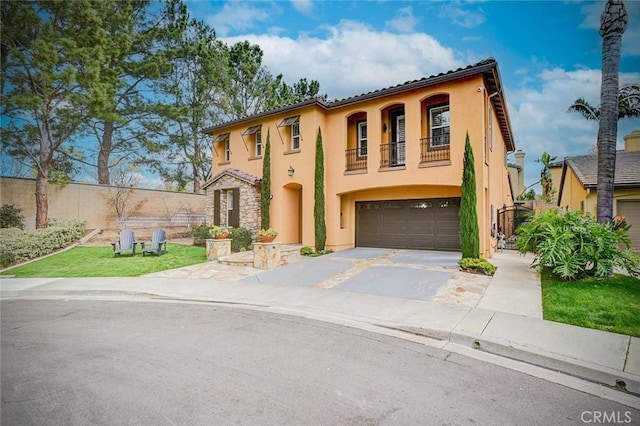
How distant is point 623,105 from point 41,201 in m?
32.3

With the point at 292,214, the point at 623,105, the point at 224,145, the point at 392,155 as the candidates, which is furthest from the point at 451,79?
the point at 623,105

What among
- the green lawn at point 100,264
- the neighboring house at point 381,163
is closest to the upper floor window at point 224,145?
the neighboring house at point 381,163

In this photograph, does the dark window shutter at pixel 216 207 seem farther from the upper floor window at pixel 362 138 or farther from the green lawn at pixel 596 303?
the green lawn at pixel 596 303

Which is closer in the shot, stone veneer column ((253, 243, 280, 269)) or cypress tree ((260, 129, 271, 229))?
stone veneer column ((253, 243, 280, 269))

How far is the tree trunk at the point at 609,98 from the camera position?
7.23 meters

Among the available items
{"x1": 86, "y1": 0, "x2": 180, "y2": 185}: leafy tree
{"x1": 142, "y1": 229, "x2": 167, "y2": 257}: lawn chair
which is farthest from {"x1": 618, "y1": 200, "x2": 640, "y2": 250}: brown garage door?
{"x1": 86, "y1": 0, "x2": 180, "y2": 185}: leafy tree

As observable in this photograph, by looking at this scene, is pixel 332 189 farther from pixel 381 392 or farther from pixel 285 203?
pixel 381 392

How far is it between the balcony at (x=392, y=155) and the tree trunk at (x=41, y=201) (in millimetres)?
15414

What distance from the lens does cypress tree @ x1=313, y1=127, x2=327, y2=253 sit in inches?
504

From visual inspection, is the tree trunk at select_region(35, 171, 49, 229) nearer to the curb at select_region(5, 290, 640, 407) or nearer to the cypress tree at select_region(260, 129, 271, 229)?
the cypress tree at select_region(260, 129, 271, 229)

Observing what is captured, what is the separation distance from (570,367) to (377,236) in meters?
10.4

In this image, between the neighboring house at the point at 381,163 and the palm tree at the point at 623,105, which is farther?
the palm tree at the point at 623,105

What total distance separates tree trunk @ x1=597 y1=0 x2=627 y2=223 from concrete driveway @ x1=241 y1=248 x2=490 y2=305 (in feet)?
11.8

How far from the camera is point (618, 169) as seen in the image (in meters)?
14.1
